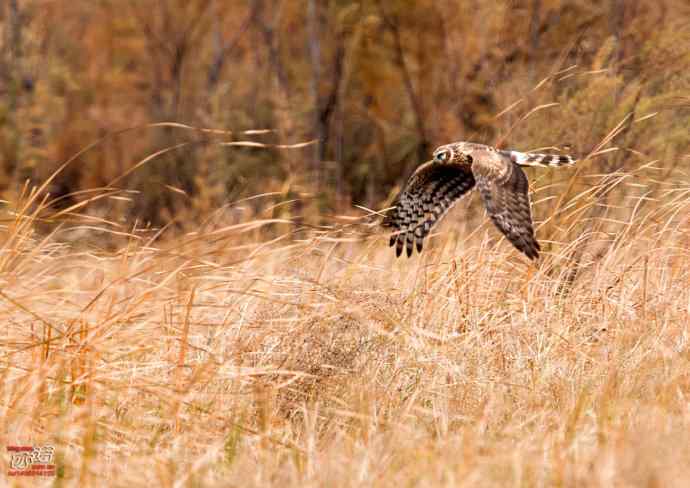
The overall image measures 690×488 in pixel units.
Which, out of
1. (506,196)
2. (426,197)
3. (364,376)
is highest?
(506,196)

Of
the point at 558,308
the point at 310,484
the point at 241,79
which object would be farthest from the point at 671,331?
the point at 241,79

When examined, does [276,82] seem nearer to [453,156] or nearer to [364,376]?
[453,156]

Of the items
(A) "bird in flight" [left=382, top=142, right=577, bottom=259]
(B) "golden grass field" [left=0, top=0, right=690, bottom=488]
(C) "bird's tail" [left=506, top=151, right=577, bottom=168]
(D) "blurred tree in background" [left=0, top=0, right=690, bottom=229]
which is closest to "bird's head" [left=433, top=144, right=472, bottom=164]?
(A) "bird in flight" [left=382, top=142, right=577, bottom=259]

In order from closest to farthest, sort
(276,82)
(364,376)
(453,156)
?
1. (364,376)
2. (453,156)
3. (276,82)

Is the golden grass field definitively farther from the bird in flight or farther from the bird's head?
the bird's head

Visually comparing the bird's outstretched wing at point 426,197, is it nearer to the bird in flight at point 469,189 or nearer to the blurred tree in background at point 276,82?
the bird in flight at point 469,189

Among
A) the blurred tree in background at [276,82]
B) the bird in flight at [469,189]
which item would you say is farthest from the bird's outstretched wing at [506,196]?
the blurred tree in background at [276,82]

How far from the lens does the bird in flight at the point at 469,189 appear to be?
3.82 metres

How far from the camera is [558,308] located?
416cm

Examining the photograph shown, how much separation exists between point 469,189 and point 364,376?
1147mm

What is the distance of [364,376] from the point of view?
3646 millimetres

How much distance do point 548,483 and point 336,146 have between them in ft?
31.6

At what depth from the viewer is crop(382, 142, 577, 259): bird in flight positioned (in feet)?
12.5

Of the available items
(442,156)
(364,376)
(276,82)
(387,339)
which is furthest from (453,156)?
(276,82)
